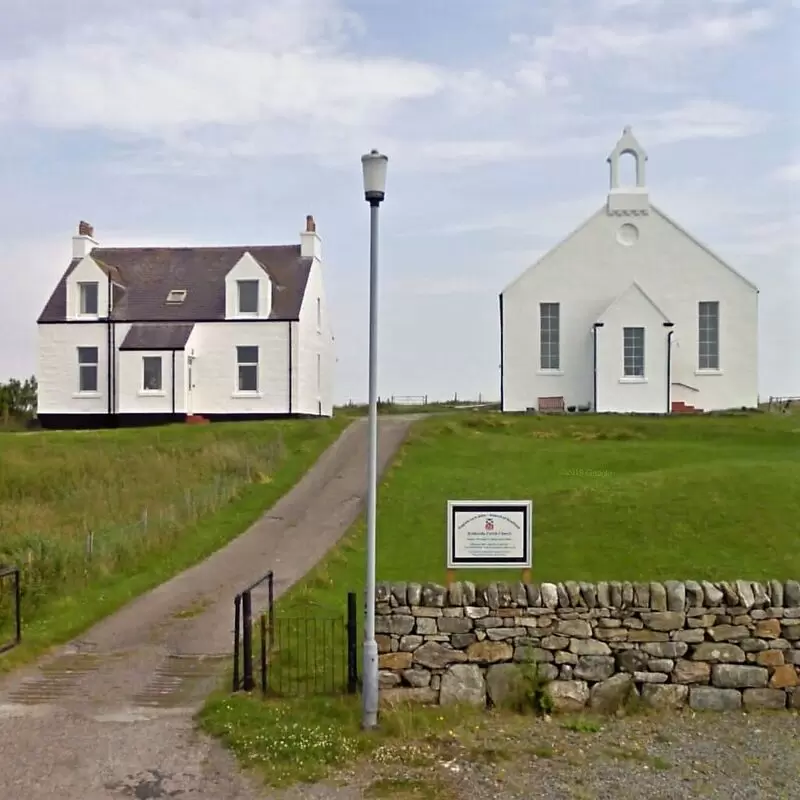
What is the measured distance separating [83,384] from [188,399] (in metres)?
4.86

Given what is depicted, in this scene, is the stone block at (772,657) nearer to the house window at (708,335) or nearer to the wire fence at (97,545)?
the wire fence at (97,545)

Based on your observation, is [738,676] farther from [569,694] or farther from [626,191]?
[626,191]

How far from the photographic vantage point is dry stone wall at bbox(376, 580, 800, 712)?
999cm

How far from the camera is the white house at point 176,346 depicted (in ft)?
132

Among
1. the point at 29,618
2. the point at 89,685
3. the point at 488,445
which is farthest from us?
the point at 488,445

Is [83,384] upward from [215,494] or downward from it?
upward

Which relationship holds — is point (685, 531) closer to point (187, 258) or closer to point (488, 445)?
point (488, 445)

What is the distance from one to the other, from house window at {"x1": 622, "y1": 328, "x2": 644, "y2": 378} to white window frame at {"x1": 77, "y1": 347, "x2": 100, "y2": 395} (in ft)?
69.8

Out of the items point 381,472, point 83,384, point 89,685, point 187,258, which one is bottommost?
point 89,685

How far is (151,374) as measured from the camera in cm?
4050

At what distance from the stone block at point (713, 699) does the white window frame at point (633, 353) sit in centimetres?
3054

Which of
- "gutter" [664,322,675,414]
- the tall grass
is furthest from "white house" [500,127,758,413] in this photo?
the tall grass

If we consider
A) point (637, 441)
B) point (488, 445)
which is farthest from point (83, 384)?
point (637, 441)

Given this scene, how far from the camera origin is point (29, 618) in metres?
14.4
